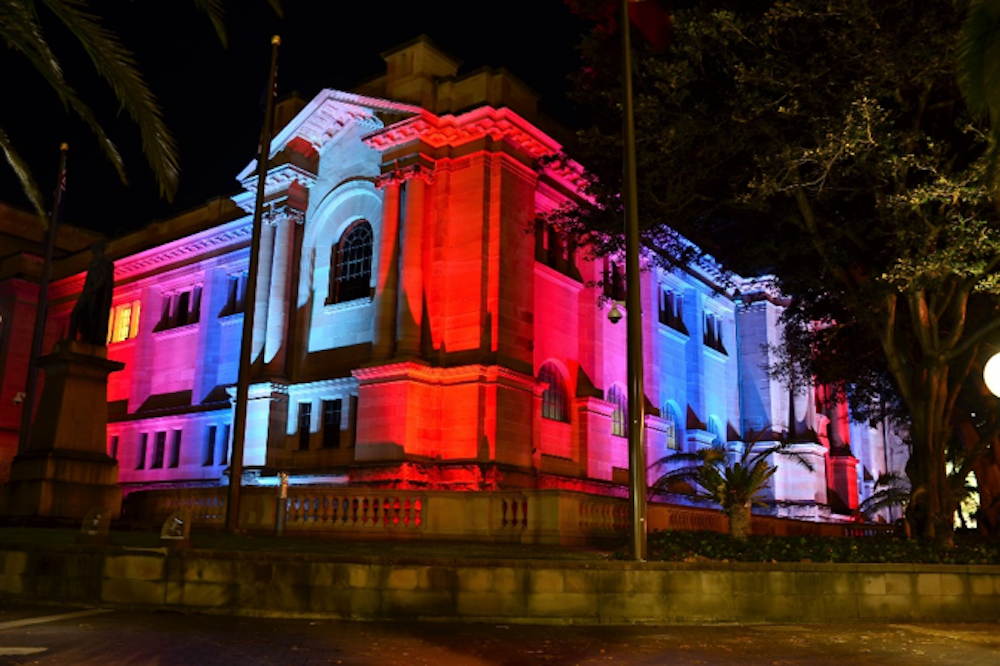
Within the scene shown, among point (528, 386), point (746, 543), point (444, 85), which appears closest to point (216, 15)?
point (746, 543)

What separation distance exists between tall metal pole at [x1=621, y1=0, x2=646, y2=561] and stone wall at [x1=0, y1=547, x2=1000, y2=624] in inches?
35.9

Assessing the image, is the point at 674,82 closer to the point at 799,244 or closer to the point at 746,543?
the point at 799,244

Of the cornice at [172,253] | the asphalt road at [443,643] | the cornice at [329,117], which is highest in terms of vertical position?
the cornice at [329,117]

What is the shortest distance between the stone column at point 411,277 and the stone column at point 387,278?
1.72ft

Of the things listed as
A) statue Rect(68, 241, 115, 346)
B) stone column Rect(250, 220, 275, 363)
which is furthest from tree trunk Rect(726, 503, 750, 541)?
stone column Rect(250, 220, 275, 363)

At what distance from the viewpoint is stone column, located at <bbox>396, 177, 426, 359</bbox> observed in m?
31.5

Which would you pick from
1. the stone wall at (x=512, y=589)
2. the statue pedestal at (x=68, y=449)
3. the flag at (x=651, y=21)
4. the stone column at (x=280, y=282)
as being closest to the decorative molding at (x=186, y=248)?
the stone column at (x=280, y=282)

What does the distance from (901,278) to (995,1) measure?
9.14 meters

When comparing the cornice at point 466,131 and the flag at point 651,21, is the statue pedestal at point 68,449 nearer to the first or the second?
the cornice at point 466,131

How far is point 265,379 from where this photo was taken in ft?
118

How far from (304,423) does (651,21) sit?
76.9 feet

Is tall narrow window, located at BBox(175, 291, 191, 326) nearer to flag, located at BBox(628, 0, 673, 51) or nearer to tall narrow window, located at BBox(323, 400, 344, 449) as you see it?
tall narrow window, located at BBox(323, 400, 344, 449)

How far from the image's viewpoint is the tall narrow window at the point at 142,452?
149 ft

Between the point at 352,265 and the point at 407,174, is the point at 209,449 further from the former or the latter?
the point at 407,174
